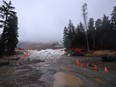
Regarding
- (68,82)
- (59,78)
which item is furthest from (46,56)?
(68,82)

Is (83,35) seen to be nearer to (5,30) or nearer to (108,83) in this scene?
(5,30)

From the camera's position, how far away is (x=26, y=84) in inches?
661

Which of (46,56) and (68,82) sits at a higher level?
(46,56)

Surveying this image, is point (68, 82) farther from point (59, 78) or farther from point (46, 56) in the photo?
point (46, 56)

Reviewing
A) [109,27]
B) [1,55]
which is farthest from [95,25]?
[1,55]

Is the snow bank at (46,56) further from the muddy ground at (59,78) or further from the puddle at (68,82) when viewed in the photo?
the puddle at (68,82)

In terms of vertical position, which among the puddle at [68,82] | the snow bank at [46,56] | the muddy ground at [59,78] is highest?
the snow bank at [46,56]

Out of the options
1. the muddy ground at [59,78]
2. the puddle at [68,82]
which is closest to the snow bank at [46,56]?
the muddy ground at [59,78]

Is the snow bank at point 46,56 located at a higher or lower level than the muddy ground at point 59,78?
higher

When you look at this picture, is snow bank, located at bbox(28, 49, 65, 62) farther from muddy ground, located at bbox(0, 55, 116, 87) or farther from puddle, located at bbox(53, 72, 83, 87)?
puddle, located at bbox(53, 72, 83, 87)

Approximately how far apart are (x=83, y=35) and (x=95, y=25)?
18.3 m

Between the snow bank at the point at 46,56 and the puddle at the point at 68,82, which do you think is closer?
the puddle at the point at 68,82

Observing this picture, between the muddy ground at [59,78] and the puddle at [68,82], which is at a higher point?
the muddy ground at [59,78]

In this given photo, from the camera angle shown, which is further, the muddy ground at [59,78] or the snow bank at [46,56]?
the snow bank at [46,56]
